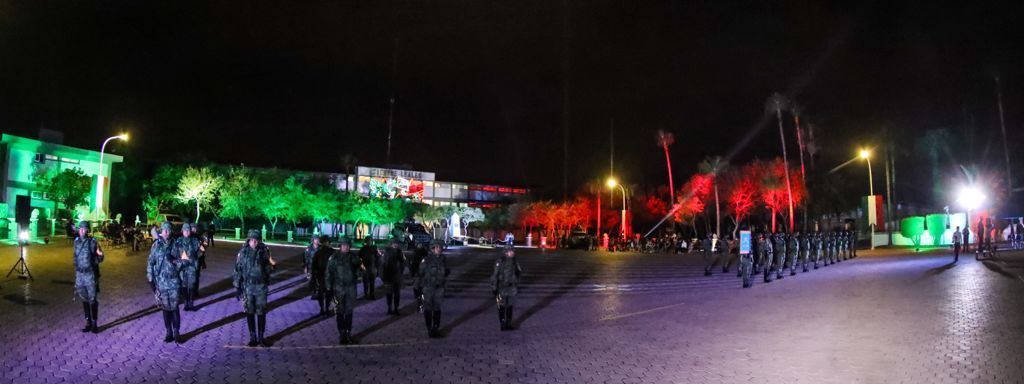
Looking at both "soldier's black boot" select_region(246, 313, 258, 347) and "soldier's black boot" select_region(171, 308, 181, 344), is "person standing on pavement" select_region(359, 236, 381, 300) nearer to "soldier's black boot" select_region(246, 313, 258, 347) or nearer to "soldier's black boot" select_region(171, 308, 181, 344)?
"soldier's black boot" select_region(246, 313, 258, 347)

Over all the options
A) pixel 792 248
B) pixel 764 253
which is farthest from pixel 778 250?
pixel 792 248

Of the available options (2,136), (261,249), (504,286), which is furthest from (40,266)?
(2,136)

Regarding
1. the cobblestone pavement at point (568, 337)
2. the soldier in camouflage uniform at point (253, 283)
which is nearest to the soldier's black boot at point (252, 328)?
the soldier in camouflage uniform at point (253, 283)

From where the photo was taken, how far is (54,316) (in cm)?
1127

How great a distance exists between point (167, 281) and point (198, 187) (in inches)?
1588

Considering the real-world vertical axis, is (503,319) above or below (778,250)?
below

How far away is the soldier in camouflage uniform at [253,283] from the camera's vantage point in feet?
30.5

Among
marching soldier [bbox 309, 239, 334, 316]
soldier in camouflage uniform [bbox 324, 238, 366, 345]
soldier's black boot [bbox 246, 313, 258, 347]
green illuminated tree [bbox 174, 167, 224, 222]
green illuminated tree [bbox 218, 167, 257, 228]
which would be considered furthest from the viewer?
green illuminated tree [bbox 218, 167, 257, 228]

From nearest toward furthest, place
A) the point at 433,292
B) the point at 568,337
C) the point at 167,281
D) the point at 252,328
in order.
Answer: the point at 252,328 → the point at 167,281 → the point at 568,337 → the point at 433,292

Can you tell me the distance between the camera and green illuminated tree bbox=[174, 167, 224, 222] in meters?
45.7

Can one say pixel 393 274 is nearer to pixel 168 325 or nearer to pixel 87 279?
pixel 168 325

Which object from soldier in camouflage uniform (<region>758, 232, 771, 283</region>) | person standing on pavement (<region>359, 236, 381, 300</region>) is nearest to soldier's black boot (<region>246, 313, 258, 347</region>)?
person standing on pavement (<region>359, 236, 381, 300</region>)

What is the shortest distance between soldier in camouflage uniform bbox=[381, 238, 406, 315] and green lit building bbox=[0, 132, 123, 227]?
116 feet

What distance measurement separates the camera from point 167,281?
9438mm
